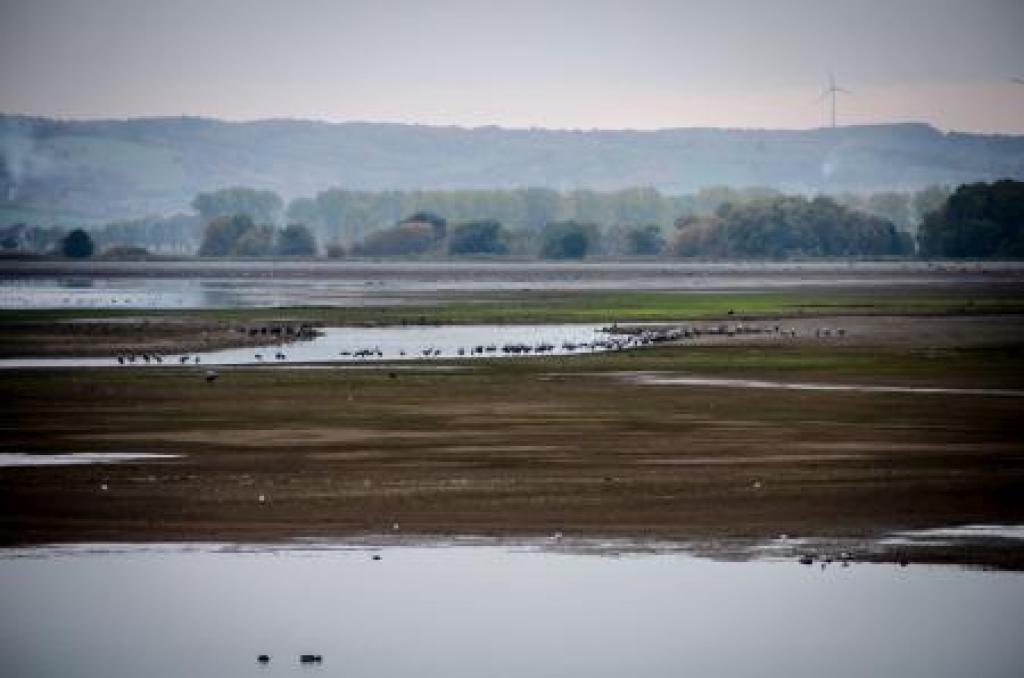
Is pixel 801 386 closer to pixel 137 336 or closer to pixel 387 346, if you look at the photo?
pixel 387 346

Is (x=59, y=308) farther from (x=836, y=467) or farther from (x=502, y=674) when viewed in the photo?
(x=502, y=674)

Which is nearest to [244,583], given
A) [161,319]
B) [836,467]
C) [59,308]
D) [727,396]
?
[836,467]

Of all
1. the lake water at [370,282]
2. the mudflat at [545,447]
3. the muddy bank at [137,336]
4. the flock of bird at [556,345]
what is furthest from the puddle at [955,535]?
the lake water at [370,282]

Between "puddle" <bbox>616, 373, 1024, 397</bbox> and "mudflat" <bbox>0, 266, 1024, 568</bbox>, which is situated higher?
"mudflat" <bbox>0, 266, 1024, 568</bbox>

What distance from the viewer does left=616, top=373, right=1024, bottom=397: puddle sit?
51.7m

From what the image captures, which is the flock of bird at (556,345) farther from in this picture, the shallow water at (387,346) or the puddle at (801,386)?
the puddle at (801,386)

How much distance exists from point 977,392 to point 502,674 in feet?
103

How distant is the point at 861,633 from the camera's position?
24.2 meters

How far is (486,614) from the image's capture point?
25172mm

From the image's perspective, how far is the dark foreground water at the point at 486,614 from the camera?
2297cm

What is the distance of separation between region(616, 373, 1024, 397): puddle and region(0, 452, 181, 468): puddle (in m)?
18.5

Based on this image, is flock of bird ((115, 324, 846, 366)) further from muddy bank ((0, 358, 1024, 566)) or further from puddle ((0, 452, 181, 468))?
puddle ((0, 452, 181, 468))

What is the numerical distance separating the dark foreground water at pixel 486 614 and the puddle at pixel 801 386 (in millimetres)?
24919

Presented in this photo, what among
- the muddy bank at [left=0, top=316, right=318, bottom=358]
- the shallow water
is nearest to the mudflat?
the shallow water
